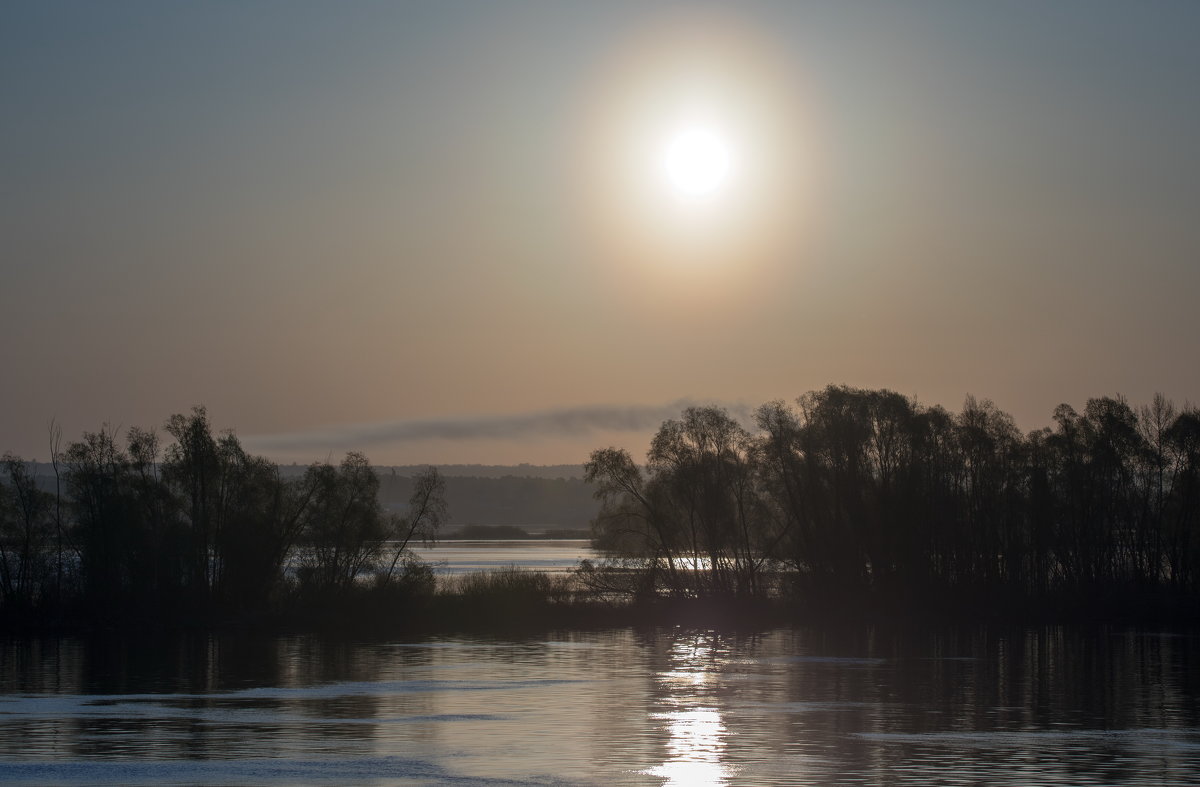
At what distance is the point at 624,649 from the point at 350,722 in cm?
3092

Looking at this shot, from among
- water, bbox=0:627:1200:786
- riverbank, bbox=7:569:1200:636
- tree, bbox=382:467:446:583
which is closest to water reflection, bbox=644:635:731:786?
water, bbox=0:627:1200:786

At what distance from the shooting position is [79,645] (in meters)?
73.9

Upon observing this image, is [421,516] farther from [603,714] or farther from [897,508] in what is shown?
[603,714]

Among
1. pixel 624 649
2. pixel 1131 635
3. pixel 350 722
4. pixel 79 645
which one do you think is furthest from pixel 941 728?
pixel 79 645

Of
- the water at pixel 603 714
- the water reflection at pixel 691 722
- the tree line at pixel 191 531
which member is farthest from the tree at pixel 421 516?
the water reflection at pixel 691 722

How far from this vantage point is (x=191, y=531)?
9094cm

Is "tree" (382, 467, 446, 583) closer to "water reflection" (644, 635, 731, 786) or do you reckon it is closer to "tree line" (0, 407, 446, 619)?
"tree line" (0, 407, 446, 619)

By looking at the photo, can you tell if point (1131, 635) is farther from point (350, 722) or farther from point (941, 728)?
point (350, 722)

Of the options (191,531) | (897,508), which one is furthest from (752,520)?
(191,531)

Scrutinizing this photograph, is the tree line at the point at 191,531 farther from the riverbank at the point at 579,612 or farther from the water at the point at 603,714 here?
the water at the point at 603,714

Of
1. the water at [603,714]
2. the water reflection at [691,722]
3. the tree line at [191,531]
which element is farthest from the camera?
the tree line at [191,531]

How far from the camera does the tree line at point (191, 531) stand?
285 ft

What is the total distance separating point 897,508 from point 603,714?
198 feet

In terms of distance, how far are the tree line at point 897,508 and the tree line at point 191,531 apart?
1683cm
